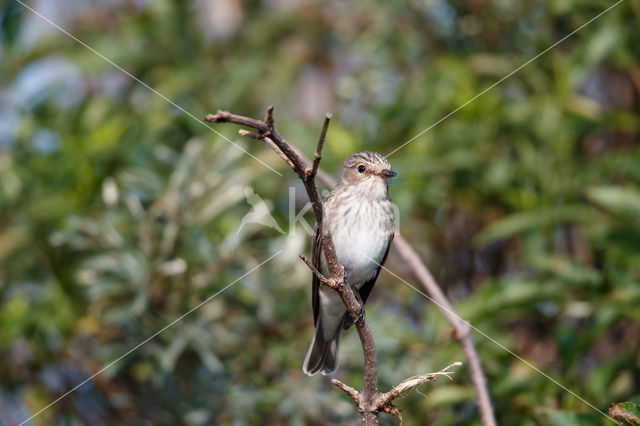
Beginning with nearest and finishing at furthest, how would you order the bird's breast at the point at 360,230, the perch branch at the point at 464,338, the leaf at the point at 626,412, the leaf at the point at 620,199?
the leaf at the point at 626,412 → the perch branch at the point at 464,338 → the bird's breast at the point at 360,230 → the leaf at the point at 620,199

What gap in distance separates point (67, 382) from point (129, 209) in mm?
987

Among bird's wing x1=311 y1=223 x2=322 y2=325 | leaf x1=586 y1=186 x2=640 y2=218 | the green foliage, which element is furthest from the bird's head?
leaf x1=586 y1=186 x2=640 y2=218

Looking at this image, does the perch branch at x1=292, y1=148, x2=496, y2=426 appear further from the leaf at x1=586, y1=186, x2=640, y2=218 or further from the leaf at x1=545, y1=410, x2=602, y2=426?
the leaf at x1=586, y1=186, x2=640, y2=218

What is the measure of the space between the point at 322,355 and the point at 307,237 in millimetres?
1209

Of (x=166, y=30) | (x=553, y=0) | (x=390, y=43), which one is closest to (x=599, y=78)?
(x=553, y=0)

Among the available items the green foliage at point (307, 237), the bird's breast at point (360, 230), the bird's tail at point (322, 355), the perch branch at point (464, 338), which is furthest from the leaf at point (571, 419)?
the bird's tail at point (322, 355)

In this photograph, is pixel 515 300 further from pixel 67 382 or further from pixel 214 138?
pixel 67 382

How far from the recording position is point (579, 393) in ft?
11.8

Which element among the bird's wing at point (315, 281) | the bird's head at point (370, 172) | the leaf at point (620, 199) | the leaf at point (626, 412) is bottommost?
the leaf at point (626, 412)

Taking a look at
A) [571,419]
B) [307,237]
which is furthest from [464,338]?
[307,237]

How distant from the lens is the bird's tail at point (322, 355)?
3.55 metres

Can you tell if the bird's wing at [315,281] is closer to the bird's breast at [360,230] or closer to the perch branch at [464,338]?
the bird's breast at [360,230]

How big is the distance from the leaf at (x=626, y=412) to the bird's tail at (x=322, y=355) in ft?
5.32

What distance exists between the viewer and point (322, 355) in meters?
3.61
